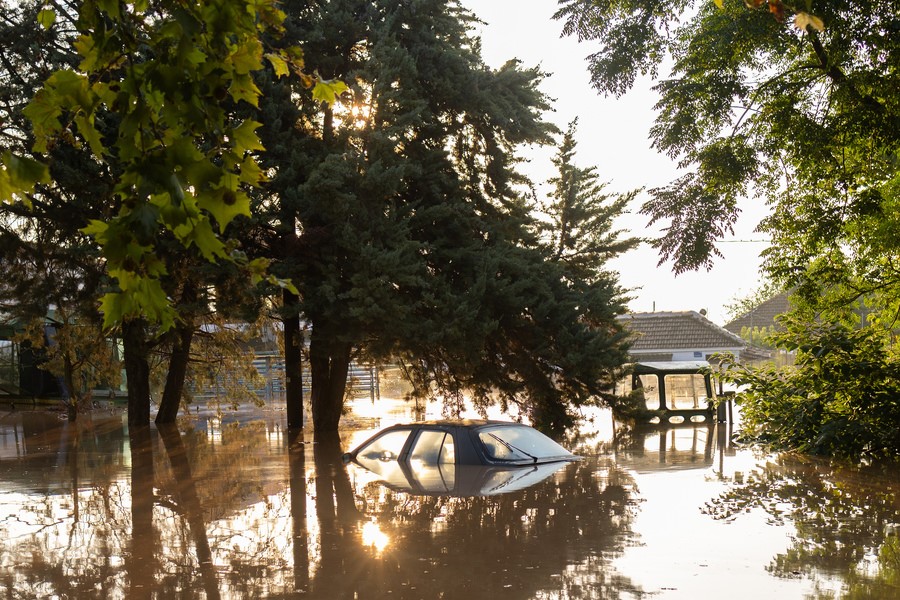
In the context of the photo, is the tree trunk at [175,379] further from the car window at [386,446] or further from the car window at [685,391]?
the car window at [685,391]

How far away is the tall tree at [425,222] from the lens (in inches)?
840

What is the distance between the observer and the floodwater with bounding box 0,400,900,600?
8781mm

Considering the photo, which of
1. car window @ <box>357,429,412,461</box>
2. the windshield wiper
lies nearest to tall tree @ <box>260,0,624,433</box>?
car window @ <box>357,429,412,461</box>

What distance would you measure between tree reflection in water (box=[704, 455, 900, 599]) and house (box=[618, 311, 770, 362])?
30.5m

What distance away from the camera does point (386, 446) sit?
15562mm

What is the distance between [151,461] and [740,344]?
110 feet

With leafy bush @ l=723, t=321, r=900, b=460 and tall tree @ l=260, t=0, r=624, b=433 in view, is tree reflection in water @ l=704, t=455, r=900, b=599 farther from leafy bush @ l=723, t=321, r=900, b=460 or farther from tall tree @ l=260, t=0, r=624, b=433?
tall tree @ l=260, t=0, r=624, b=433

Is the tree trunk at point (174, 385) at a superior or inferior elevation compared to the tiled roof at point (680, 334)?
inferior

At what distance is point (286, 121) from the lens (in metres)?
23.2

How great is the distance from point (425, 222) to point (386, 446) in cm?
851

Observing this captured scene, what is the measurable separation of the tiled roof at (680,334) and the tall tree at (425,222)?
2453 cm

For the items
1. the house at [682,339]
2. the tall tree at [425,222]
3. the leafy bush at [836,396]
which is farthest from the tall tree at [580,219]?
the house at [682,339]

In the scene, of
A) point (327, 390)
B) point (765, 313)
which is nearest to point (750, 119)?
point (327, 390)

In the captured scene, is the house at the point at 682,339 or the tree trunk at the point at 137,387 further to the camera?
the house at the point at 682,339
